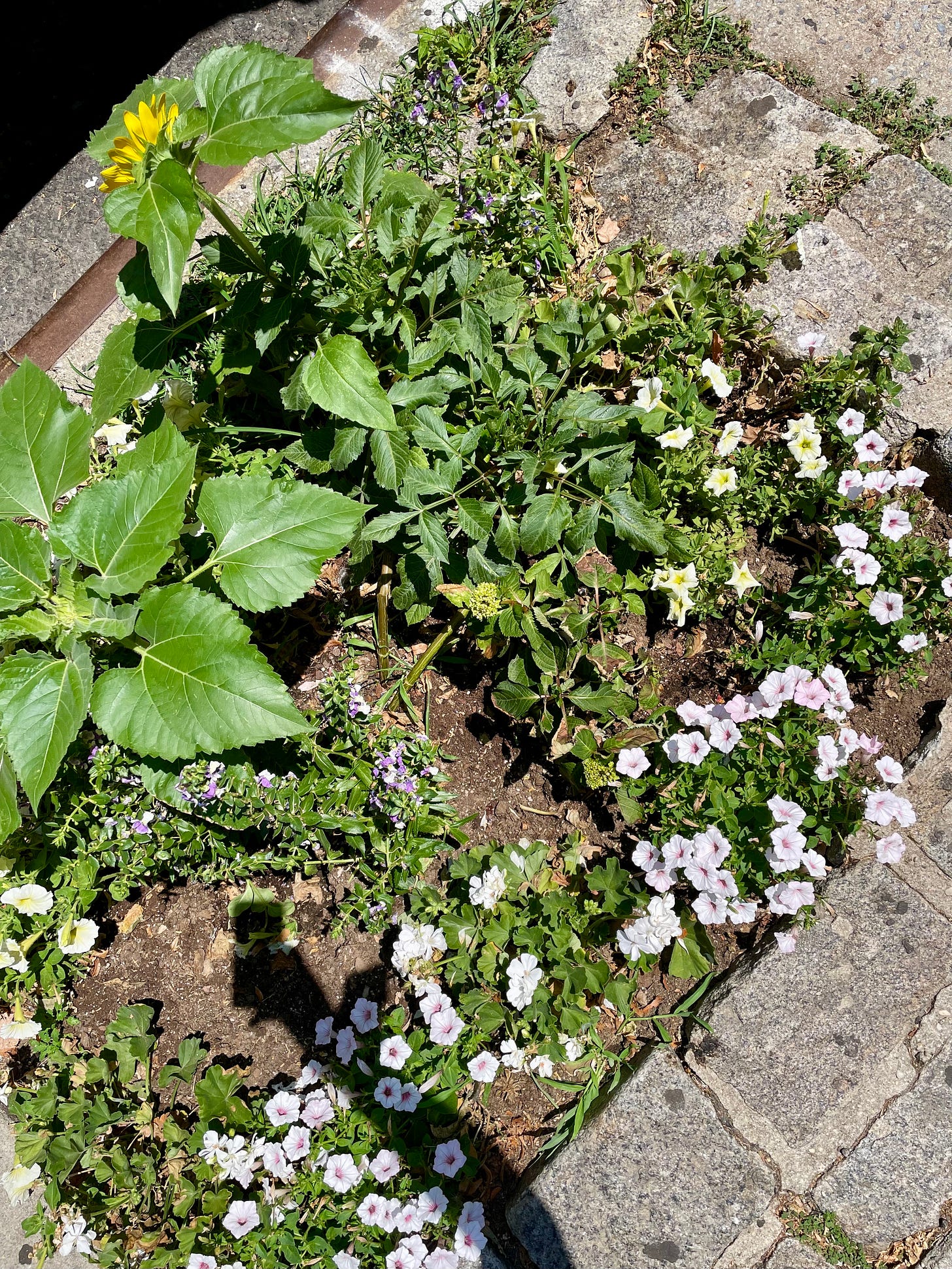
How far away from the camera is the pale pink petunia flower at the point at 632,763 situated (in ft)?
8.00

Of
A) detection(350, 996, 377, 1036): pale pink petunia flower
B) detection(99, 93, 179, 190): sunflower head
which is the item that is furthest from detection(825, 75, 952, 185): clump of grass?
detection(350, 996, 377, 1036): pale pink petunia flower

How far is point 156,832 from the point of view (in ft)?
8.14

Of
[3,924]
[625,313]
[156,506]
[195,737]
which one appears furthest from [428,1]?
[3,924]

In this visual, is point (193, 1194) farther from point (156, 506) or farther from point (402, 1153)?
point (156, 506)

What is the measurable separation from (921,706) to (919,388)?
3.36ft

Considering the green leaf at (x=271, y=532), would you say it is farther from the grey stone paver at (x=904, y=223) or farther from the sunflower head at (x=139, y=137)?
the grey stone paver at (x=904, y=223)

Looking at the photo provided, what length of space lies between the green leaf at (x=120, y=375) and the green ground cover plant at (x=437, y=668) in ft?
0.03

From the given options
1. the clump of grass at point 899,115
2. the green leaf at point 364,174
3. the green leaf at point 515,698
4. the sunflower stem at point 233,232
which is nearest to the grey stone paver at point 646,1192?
the green leaf at point 515,698

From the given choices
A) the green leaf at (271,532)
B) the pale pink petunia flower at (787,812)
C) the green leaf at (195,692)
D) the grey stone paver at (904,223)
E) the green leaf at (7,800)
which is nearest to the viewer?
the green leaf at (195,692)

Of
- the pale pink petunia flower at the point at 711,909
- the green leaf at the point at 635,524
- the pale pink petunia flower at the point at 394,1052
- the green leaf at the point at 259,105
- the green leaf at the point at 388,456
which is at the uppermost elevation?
the green leaf at the point at 259,105

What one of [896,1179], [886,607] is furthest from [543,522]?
[896,1179]

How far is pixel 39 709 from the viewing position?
1.80m

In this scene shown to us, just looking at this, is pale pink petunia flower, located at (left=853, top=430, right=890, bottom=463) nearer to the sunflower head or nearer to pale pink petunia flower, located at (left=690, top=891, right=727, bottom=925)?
pale pink petunia flower, located at (left=690, top=891, right=727, bottom=925)

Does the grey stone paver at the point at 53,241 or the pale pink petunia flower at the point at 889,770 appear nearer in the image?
the pale pink petunia flower at the point at 889,770
